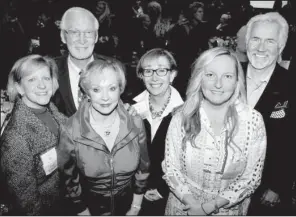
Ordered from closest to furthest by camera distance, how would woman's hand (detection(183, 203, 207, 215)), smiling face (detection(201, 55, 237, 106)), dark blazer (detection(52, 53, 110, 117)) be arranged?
smiling face (detection(201, 55, 237, 106)) → woman's hand (detection(183, 203, 207, 215)) → dark blazer (detection(52, 53, 110, 117))

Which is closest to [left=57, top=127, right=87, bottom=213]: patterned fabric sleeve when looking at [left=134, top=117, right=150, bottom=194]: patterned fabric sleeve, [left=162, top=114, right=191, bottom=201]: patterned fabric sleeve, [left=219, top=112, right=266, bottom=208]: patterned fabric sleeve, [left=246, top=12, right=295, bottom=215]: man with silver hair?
[left=134, top=117, right=150, bottom=194]: patterned fabric sleeve

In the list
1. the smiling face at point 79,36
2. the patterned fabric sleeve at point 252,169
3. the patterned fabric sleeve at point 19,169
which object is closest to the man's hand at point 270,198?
the patterned fabric sleeve at point 252,169

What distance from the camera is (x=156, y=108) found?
8.11ft

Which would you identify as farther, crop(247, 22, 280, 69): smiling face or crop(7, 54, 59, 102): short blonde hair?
crop(247, 22, 280, 69): smiling face

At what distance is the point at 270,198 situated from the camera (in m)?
2.32

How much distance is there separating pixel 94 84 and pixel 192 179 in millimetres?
1039

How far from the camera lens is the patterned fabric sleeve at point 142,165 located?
213 cm

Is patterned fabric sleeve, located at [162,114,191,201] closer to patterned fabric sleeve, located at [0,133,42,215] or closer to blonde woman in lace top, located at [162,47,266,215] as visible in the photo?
blonde woman in lace top, located at [162,47,266,215]

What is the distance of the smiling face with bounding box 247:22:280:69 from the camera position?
2.25m

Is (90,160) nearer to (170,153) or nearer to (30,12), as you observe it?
(170,153)

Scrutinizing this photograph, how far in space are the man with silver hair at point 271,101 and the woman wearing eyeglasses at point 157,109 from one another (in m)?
0.72

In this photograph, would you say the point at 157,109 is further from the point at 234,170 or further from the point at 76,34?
the point at 76,34

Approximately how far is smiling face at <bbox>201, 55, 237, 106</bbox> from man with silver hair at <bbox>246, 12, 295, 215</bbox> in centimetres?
58

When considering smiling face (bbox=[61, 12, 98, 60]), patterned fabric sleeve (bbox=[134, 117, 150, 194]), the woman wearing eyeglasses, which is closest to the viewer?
patterned fabric sleeve (bbox=[134, 117, 150, 194])
